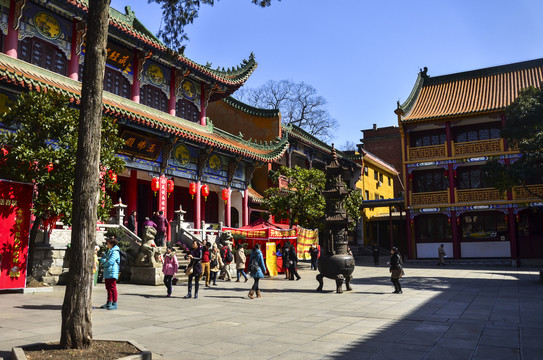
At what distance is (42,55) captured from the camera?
1580cm

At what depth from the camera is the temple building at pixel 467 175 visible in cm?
2697

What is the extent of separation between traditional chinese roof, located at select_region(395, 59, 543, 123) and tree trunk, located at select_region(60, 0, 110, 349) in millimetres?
25354

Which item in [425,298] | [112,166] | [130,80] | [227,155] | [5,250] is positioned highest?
[130,80]

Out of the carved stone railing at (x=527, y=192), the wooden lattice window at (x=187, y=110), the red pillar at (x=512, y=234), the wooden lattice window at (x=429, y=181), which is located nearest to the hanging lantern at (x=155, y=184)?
the wooden lattice window at (x=187, y=110)

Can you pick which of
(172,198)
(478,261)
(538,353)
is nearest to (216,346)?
(538,353)

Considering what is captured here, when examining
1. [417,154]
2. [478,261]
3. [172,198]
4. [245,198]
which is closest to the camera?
[172,198]

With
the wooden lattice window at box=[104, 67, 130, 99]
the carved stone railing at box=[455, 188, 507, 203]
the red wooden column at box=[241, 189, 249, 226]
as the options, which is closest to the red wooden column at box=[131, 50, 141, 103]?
the wooden lattice window at box=[104, 67, 130, 99]

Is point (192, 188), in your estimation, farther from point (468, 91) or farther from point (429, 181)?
point (468, 91)

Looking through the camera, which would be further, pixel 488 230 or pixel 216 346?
pixel 488 230

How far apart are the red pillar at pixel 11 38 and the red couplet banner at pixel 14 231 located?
576cm

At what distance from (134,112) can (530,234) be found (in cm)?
2387

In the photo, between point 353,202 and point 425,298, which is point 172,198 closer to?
point 353,202

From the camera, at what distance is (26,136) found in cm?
1159

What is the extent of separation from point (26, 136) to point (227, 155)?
1252 cm
